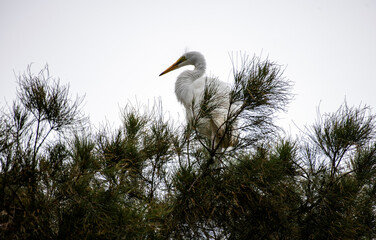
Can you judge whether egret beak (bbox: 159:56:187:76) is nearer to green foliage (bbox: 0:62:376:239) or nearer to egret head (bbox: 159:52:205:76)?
egret head (bbox: 159:52:205:76)

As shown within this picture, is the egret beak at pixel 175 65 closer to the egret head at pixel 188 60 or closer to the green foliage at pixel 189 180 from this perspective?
the egret head at pixel 188 60

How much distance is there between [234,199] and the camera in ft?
5.40

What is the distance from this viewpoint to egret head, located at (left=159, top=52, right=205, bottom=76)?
393cm

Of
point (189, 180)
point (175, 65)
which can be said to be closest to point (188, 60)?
point (175, 65)

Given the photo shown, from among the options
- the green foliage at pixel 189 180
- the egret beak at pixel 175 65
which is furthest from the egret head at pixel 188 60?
the green foliage at pixel 189 180

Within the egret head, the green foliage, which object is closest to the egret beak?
the egret head

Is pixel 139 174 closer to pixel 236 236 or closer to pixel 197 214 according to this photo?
pixel 197 214

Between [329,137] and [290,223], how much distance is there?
0.56 metres

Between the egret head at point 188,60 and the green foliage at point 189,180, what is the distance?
191 cm

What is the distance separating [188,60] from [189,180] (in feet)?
8.44

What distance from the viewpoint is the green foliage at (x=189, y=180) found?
139 cm

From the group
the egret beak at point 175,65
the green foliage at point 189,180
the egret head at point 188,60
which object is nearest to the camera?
the green foliage at point 189,180

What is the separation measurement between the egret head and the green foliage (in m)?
1.91

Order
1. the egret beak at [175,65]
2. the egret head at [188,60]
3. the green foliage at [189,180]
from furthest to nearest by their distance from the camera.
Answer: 1. the egret beak at [175,65]
2. the egret head at [188,60]
3. the green foliage at [189,180]
